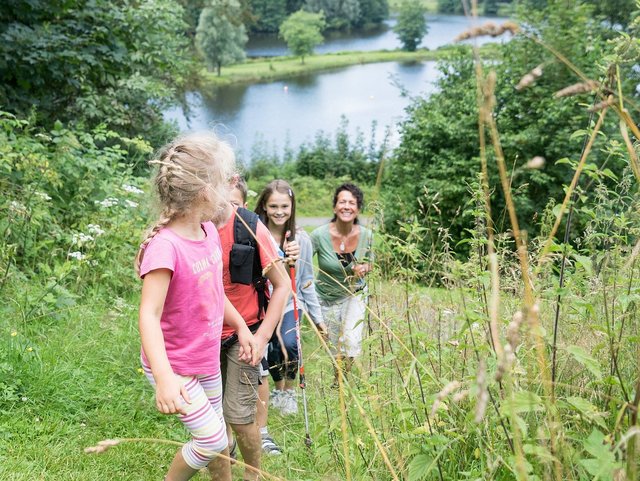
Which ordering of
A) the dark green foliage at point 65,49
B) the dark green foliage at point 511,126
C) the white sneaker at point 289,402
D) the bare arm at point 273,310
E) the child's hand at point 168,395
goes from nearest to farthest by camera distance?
the child's hand at point 168,395 < the bare arm at point 273,310 < the white sneaker at point 289,402 < the dark green foliage at point 65,49 < the dark green foliage at point 511,126

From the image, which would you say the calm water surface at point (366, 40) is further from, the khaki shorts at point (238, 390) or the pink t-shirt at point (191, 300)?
the pink t-shirt at point (191, 300)

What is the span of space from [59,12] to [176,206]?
6309 mm

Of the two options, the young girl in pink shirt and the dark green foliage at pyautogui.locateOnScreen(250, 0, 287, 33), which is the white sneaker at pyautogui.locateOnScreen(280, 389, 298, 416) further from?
A: the dark green foliage at pyautogui.locateOnScreen(250, 0, 287, 33)

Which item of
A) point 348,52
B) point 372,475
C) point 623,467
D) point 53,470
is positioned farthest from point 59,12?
point 348,52

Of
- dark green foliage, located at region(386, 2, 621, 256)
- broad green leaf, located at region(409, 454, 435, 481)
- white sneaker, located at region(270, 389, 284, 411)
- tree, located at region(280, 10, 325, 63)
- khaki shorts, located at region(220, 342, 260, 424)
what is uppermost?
broad green leaf, located at region(409, 454, 435, 481)

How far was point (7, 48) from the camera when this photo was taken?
24.3 ft

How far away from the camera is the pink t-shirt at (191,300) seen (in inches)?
102

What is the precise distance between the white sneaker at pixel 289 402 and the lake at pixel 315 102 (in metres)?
26.3

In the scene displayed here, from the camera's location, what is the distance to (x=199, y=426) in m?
2.68

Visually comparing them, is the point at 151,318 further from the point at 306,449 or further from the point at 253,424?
the point at 306,449

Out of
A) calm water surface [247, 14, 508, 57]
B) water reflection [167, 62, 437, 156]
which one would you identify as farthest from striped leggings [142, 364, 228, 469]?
calm water surface [247, 14, 508, 57]

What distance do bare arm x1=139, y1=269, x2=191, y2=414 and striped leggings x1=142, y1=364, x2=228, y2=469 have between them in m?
0.27

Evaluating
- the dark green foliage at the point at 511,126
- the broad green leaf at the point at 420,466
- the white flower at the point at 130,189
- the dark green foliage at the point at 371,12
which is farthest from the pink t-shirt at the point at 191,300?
the dark green foliage at the point at 371,12

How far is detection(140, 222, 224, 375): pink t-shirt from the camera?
8.52ft
